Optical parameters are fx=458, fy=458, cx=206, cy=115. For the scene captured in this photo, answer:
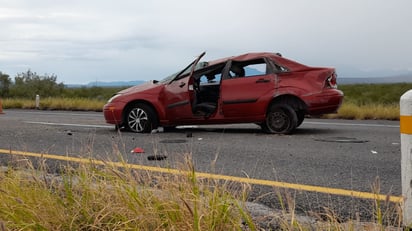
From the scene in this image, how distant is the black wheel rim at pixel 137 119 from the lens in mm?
8797

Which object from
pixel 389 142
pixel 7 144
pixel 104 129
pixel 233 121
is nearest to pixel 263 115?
→ pixel 233 121

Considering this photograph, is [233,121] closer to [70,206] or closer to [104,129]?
[104,129]

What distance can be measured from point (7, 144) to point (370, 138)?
5.97 meters

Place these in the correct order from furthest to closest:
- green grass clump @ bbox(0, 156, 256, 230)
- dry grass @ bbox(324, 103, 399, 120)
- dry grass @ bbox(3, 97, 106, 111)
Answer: dry grass @ bbox(3, 97, 106, 111) < dry grass @ bbox(324, 103, 399, 120) < green grass clump @ bbox(0, 156, 256, 230)

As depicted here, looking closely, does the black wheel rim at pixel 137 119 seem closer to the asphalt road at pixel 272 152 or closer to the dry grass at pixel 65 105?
the asphalt road at pixel 272 152

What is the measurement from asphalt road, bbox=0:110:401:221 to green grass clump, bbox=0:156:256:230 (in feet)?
0.96

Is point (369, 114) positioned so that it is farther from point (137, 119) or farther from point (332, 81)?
point (137, 119)

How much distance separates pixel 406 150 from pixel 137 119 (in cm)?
670

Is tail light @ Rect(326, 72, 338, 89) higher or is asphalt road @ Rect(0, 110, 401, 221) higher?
tail light @ Rect(326, 72, 338, 89)

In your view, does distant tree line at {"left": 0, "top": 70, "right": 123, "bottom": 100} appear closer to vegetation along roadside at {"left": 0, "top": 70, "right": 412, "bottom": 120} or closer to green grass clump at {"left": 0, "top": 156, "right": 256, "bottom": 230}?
Answer: vegetation along roadside at {"left": 0, "top": 70, "right": 412, "bottom": 120}

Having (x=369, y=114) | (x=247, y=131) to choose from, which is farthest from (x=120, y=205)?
(x=369, y=114)

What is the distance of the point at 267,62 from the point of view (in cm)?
850

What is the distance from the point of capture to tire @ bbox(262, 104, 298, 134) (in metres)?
8.16

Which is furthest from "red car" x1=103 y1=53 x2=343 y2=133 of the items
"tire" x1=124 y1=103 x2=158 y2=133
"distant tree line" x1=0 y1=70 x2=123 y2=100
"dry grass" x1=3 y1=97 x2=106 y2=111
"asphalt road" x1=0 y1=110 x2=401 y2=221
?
"distant tree line" x1=0 y1=70 x2=123 y2=100
